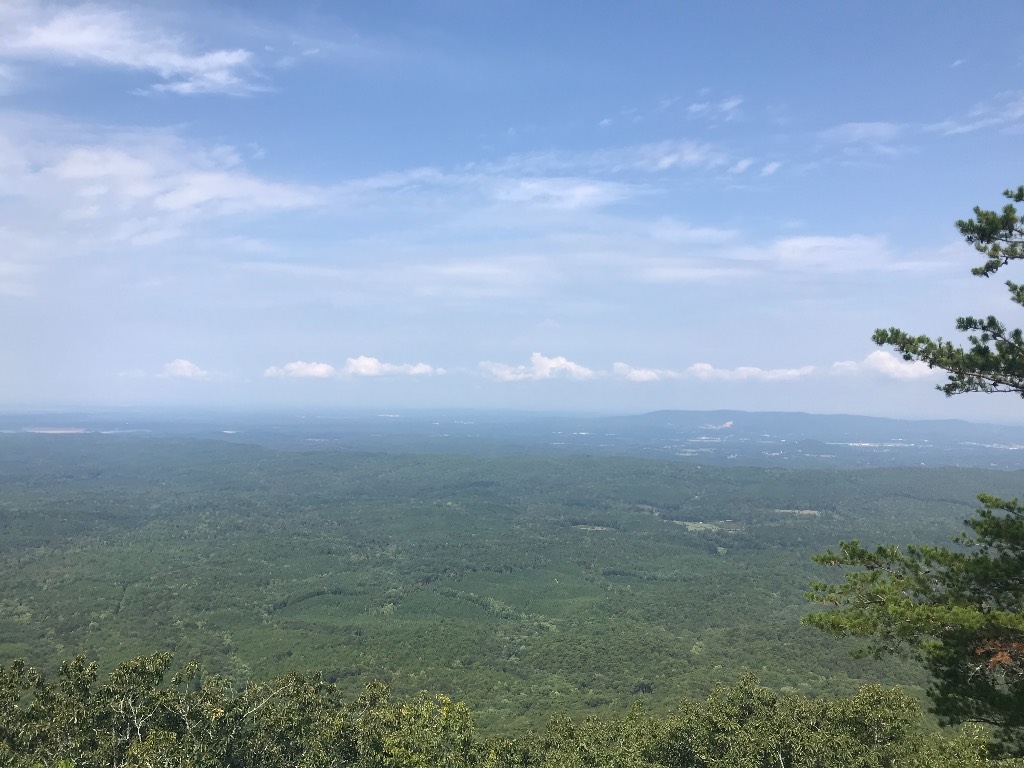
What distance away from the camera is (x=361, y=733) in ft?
64.1

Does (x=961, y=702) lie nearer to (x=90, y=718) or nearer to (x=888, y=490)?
(x=90, y=718)

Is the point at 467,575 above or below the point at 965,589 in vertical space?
below

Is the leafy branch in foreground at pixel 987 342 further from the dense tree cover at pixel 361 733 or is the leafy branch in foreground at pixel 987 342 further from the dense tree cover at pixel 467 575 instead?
the dense tree cover at pixel 467 575

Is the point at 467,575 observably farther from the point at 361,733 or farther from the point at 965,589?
the point at 965,589

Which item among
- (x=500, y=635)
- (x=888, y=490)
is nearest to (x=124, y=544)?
(x=500, y=635)

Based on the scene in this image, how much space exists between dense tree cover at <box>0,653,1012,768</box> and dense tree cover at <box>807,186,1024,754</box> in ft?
21.5

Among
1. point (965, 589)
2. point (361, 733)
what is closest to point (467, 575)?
point (361, 733)

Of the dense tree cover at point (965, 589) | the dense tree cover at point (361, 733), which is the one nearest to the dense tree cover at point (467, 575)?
the dense tree cover at point (361, 733)

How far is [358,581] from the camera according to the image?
95.6 metres

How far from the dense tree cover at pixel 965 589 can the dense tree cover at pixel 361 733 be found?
657cm

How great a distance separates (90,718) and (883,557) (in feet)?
74.4

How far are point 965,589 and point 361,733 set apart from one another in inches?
709

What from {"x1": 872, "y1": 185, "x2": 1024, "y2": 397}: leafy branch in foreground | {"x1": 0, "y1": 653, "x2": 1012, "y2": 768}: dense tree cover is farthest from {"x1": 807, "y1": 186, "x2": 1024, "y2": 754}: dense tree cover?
{"x1": 0, "y1": 653, "x2": 1012, "y2": 768}: dense tree cover

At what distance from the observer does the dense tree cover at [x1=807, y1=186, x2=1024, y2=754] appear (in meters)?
10.3
